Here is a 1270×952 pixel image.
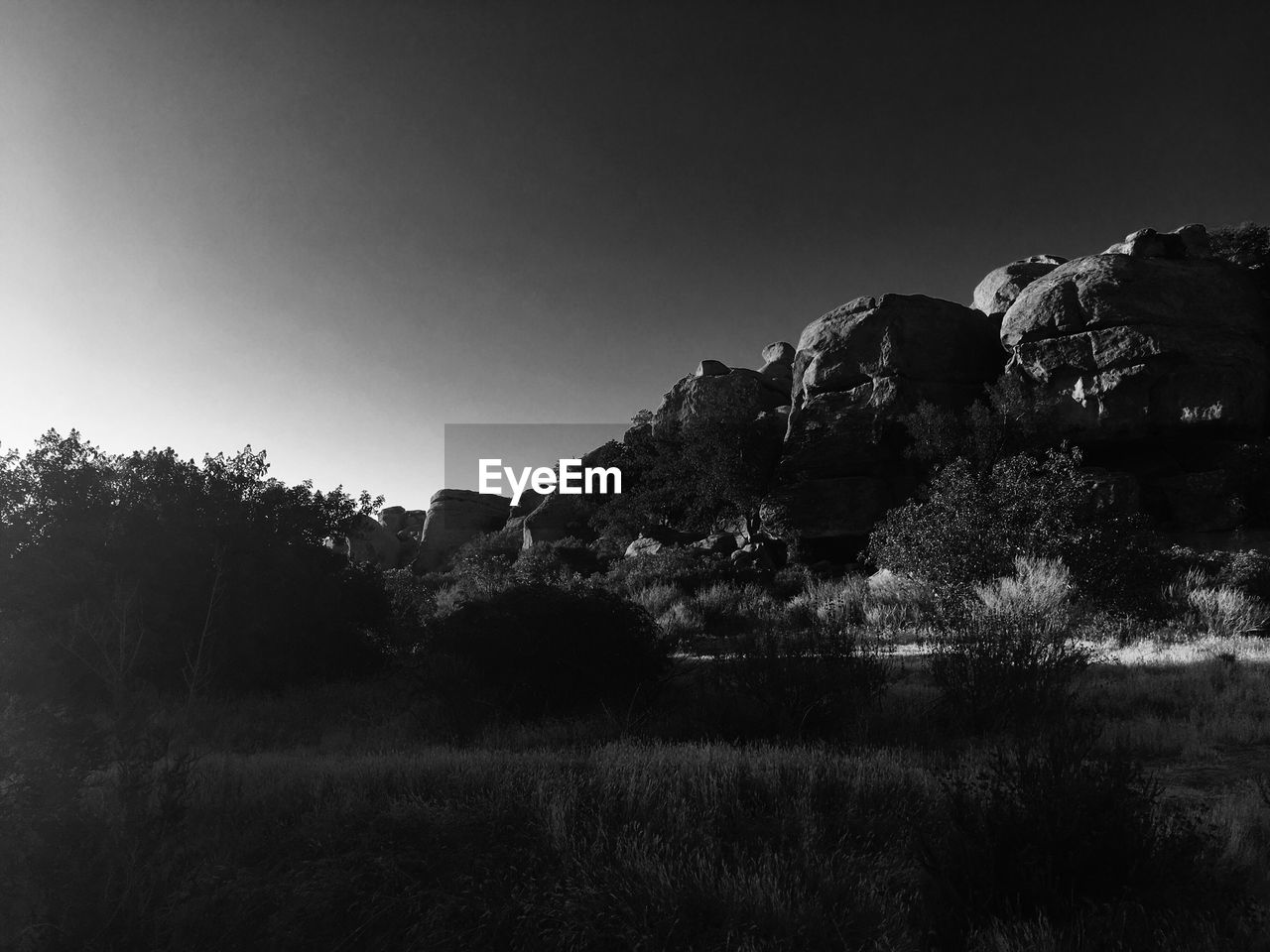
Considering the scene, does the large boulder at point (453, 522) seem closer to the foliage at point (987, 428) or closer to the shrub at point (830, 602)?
the shrub at point (830, 602)

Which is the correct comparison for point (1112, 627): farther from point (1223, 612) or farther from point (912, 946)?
point (912, 946)

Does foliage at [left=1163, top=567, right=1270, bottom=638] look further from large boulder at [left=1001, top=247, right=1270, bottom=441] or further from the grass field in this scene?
large boulder at [left=1001, top=247, right=1270, bottom=441]

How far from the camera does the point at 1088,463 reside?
91.2ft

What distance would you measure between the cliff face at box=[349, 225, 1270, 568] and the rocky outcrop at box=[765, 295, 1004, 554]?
0.19 ft

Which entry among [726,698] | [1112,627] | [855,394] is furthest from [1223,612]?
[855,394]

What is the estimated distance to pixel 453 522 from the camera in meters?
46.3

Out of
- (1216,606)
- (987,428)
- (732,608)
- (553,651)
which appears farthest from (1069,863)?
(987,428)

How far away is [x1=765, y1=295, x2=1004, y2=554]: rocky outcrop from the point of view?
28844 mm

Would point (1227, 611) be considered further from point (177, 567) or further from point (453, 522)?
point (453, 522)

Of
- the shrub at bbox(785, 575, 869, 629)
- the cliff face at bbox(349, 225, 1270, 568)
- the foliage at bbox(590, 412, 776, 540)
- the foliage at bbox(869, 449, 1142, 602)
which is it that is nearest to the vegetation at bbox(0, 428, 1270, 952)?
the foliage at bbox(869, 449, 1142, 602)

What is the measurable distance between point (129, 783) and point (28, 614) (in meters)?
7.68

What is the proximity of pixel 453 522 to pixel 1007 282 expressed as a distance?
34.2 metres

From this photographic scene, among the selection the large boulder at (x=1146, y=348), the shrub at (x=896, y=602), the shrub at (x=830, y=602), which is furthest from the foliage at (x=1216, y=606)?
the large boulder at (x=1146, y=348)

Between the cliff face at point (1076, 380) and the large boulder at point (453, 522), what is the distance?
18.7 metres
